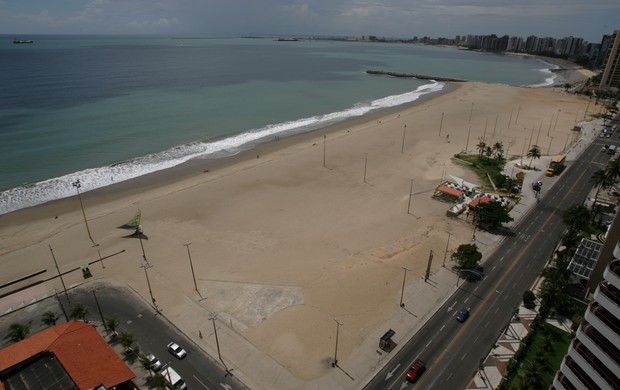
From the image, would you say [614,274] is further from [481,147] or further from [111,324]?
[481,147]

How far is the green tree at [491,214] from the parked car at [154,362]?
45223mm

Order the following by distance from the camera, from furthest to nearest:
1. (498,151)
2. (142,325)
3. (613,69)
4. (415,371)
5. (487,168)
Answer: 1. (613,69)
2. (498,151)
3. (487,168)
4. (142,325)
5. (415,371)

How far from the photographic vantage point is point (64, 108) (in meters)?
111

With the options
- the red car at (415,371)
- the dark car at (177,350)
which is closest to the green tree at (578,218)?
the red car at (415,371)

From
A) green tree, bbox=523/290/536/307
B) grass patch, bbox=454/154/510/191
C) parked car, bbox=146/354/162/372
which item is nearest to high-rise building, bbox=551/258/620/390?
green tree, bbox=523/290/536/307

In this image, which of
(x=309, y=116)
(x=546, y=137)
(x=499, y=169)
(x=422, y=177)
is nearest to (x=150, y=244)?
(x=422, y=177)

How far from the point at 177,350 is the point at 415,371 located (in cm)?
2144

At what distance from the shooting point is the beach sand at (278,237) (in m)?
37.4

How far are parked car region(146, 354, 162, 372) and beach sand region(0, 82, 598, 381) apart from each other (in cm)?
467

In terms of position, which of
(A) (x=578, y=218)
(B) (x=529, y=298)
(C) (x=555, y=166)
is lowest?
(B) (x=529, y=298)

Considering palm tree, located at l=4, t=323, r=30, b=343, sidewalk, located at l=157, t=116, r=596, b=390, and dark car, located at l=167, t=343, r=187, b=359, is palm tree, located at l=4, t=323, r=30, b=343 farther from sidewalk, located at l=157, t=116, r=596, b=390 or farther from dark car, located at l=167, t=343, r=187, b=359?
dark car, located at l=167, t=343, r=187, b=359

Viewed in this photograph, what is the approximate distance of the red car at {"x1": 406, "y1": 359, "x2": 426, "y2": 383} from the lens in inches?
1183

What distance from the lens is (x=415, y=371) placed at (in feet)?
99.4

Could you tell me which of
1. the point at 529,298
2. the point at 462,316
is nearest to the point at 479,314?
the point at 462,316
